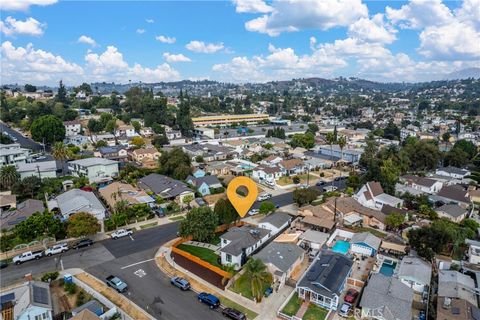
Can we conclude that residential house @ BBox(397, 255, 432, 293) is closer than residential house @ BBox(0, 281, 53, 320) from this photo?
No

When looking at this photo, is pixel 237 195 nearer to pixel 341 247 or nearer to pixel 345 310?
pixel 341 247

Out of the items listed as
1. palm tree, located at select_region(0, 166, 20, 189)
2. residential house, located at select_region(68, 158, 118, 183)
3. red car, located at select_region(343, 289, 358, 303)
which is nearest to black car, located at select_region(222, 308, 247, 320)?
red car, located at select_region(343, 289, 358, 303)

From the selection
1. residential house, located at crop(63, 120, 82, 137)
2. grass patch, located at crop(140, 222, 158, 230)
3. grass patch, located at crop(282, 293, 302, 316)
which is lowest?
grass patch, located at crop(282, 293, 302, 316)

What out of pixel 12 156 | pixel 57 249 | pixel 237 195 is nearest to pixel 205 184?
pixel 237 195

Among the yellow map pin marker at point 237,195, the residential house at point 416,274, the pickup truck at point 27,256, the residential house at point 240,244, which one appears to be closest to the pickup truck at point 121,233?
the pickup truck at point 27,256

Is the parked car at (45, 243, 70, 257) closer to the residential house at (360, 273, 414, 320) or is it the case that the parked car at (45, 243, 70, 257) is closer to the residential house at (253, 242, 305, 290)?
the residential house at (253, 242, 305, 290)

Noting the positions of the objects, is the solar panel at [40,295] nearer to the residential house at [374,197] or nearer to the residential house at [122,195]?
the residential house at [122,195]

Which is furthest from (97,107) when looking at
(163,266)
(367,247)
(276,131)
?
(367,247)
